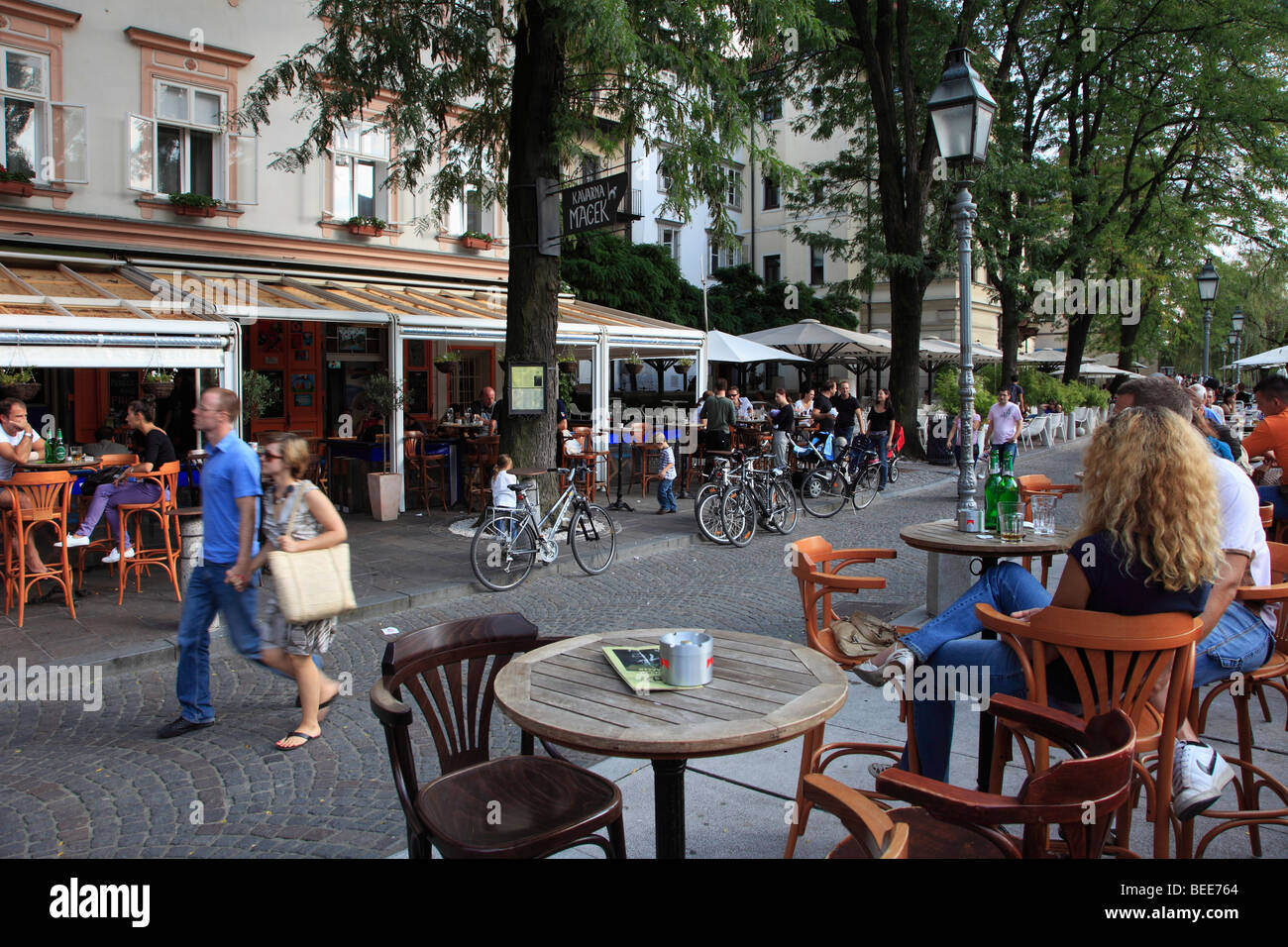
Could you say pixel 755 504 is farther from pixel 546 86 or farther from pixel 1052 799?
pixel 1052 799

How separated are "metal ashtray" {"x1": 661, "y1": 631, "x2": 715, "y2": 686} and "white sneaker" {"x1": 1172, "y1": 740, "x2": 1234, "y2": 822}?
57.1 inches

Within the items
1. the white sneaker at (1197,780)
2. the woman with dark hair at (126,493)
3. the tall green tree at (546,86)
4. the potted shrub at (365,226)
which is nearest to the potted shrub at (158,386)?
the woman with dark hair at (126,493)

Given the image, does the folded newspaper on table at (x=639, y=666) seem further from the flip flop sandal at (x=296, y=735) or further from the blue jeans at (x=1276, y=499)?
the blue jeans at (x=1276, y=499)

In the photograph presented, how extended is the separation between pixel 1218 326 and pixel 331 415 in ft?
142

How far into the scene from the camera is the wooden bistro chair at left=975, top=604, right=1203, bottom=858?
2811 mm

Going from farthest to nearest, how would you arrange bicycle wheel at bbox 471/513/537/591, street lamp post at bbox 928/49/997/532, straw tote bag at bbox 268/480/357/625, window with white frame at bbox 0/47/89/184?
window with white frame at bbox 0/47/89/184 → bicycle wheel at bbox 471/513/537/591 → street lamp post at bbox 928/49/997/532 → straw tote bag at bbox 268/480/357/625

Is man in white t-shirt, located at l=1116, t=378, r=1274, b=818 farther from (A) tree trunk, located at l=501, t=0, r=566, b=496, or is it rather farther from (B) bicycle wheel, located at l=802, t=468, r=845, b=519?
(B) bicycle wheel, located at l=802, t=468, r=845, b=519

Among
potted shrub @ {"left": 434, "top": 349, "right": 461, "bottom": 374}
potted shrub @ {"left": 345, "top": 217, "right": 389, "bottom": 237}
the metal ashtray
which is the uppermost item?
potted shrub @ {"left": 345, "top": 217, "right": 389, "bottom": 237}

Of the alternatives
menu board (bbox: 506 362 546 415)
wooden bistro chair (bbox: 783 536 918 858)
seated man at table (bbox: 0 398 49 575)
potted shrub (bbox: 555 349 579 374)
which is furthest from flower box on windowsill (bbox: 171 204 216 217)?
wooden bistro chair (bbox: 783 536 918 858)

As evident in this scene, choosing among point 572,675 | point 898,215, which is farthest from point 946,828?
point 898,215

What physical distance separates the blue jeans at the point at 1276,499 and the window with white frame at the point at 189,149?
14.0 m

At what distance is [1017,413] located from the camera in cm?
1517

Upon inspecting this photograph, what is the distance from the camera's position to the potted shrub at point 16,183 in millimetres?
11805
